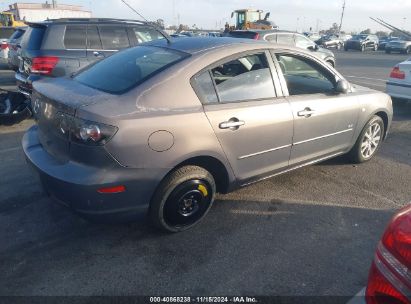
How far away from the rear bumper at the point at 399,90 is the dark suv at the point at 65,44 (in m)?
5.18

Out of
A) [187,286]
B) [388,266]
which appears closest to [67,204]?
[187,286]

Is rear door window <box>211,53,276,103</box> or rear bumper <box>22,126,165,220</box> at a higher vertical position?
rear door window <box>211,53,276,103</box>

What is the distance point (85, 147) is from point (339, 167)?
3.41 meters

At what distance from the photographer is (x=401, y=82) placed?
7512 millimetres

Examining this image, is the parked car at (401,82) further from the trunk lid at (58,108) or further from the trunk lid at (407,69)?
the trunk lid at (58,108)

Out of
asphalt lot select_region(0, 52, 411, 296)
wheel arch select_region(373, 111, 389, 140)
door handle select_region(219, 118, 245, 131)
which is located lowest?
asphalt lot select_region(0, 52, 411, 296)

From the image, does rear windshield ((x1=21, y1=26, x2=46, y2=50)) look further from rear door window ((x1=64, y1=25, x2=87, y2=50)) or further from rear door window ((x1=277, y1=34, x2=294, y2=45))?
rear door window ((x1=277, y1=34, x2=294, y2=45))

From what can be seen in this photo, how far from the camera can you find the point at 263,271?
8.78ft

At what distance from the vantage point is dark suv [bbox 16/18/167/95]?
6133mm

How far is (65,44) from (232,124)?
472 centimetres

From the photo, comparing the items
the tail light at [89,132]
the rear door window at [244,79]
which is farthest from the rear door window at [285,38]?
the tail light at [89,132]

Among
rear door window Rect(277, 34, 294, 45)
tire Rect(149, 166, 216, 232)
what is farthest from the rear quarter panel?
rear door window Rect(277, 34, 294, 45)

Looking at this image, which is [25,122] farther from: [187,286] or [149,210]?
[187,286]

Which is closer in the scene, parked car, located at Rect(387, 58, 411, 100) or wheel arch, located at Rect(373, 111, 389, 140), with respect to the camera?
wheel arch, located at Rect(373, 111, 389, 140)
